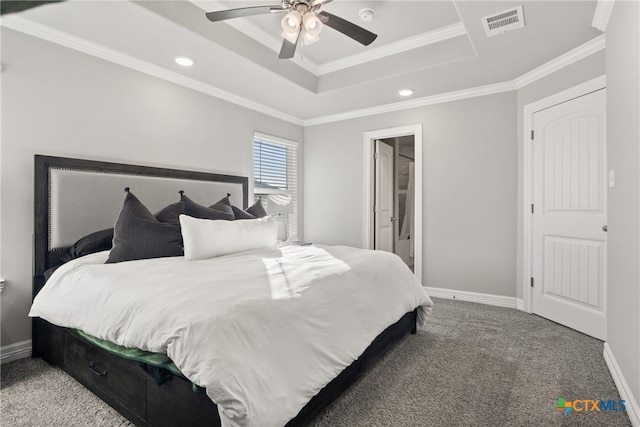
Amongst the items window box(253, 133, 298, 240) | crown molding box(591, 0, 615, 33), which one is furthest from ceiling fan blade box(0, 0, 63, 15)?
window box(253, 133, 298, 240)

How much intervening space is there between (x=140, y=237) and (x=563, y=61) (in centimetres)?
383

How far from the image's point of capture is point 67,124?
8.66 ft

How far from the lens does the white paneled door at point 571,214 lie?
279 centimetres

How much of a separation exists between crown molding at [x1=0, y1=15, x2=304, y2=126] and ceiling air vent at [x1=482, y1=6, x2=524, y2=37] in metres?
2.68

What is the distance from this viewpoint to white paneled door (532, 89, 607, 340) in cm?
279

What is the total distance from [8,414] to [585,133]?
14.5 ft

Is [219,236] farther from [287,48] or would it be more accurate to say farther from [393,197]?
[393,197]

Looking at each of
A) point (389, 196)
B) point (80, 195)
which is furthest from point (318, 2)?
point (389, 196)

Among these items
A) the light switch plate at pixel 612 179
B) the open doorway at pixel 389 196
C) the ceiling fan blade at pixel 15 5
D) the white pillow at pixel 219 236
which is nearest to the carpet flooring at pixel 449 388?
the white pillow at pixel 219 236

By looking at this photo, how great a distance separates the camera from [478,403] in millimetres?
1839

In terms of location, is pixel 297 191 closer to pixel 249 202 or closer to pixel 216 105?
pixel 249 202

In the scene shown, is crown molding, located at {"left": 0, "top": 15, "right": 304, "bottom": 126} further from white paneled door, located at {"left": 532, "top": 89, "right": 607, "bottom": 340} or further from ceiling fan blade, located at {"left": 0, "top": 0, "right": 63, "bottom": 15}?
white paneled door, located at {"left": 532, "top": 89, "right": 607, "bottom": 340}

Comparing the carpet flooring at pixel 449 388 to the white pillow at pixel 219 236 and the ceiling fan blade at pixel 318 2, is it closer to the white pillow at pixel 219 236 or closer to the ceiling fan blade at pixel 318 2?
the white pillow at pixel 219 236

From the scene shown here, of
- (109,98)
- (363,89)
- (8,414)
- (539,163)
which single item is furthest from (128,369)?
(539,163)
